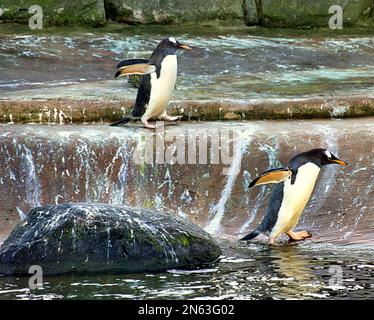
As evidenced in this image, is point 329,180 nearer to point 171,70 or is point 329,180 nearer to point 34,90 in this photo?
point 171,70

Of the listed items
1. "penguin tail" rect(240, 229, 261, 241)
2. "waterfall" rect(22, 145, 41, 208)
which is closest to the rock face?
"penguin tail" rect(240, 229, 261, 241)

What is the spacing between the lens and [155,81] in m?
8.95

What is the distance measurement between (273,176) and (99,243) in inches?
56.2

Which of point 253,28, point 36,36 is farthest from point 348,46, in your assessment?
point 36,36

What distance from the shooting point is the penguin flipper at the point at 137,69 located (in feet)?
28.8

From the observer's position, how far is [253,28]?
13.7 m

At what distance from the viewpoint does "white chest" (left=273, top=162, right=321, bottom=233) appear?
24.8 ft

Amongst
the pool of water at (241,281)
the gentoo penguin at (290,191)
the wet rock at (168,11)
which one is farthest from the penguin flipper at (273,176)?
the wet rock at (168,11)

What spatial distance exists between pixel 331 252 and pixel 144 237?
1240mm

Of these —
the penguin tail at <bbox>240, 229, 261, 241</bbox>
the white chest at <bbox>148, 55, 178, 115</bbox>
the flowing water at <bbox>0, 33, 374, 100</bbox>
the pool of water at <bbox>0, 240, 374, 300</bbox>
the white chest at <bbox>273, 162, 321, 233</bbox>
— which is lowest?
the penguin tail at <bbox>240, 229, 261, 241</bbox>

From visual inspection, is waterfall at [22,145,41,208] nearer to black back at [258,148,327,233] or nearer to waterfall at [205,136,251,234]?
waterfall at [205,136,251,234]

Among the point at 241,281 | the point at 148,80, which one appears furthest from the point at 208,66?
the point at 241,281

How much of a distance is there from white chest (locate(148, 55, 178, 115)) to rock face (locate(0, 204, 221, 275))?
2087 millimetres
